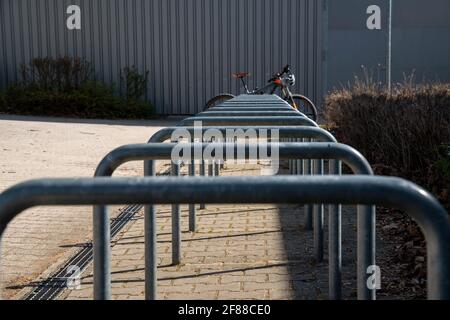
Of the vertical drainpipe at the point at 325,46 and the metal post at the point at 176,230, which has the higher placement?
the vertical drainpipe at the point at 325,46

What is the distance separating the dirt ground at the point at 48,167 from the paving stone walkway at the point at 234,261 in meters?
0.38

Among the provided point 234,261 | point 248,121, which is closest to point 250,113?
point 248,121

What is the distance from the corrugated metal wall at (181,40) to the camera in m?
17.4

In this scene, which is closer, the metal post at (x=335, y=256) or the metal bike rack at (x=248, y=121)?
the metal post at (x=335, y=256)

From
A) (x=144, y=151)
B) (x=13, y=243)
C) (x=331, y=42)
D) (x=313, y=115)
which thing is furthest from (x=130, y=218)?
(x=331, y=42)

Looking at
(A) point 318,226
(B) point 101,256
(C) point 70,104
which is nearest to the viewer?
(B) point 101,256

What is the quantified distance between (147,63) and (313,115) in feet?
22.3

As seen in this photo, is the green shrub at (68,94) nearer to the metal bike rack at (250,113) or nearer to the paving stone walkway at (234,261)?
the paving stone walkway at (234,261)

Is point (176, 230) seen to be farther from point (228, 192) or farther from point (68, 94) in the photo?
point (68, 94)

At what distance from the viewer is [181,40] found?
1764 cm

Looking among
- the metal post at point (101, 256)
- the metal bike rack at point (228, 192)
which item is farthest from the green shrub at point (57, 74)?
the metal bike rack at point (228, 192)

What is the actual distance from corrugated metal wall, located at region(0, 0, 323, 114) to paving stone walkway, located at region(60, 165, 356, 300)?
11801 millimetres

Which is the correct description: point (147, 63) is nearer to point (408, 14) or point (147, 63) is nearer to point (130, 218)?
point (408, 14)

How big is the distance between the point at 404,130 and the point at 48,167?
3976 mm
